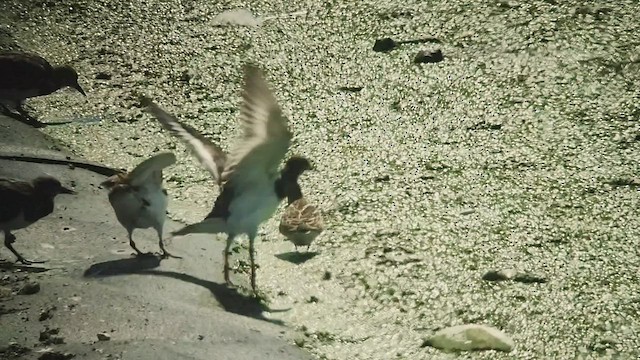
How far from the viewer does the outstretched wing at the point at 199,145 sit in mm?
5562

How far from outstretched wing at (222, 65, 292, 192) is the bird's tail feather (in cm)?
39

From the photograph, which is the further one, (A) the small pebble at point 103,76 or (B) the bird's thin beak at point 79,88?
(A) the small pebble at point 103,76

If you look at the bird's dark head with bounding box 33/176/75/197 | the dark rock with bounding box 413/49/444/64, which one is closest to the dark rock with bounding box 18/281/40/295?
the bird's dark head with bounding box 33/176/75/197

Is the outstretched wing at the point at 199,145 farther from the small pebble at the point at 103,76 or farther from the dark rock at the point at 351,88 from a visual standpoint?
the small pebble at the point at 103,76

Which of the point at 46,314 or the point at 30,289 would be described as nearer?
the point at 46,314

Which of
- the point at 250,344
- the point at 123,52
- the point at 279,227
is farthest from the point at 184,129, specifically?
the point at 123,52

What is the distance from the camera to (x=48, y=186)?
19.1 ft

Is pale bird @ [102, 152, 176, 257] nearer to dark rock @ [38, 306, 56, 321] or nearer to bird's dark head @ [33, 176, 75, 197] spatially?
bird's dark head @ [33, 176, 75, 197]

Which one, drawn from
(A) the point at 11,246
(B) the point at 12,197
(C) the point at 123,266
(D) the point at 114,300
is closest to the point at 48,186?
(B) the point at 12,197

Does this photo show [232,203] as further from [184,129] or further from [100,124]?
[100,124]

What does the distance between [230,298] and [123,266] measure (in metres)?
0.68

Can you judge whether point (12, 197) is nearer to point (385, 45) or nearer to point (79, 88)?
point (79, 88)

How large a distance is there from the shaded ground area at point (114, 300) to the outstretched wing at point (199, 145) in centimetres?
63

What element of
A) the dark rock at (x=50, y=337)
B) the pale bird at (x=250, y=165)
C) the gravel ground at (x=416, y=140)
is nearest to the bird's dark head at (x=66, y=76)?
the gravel ground at (x=416, y=140)
